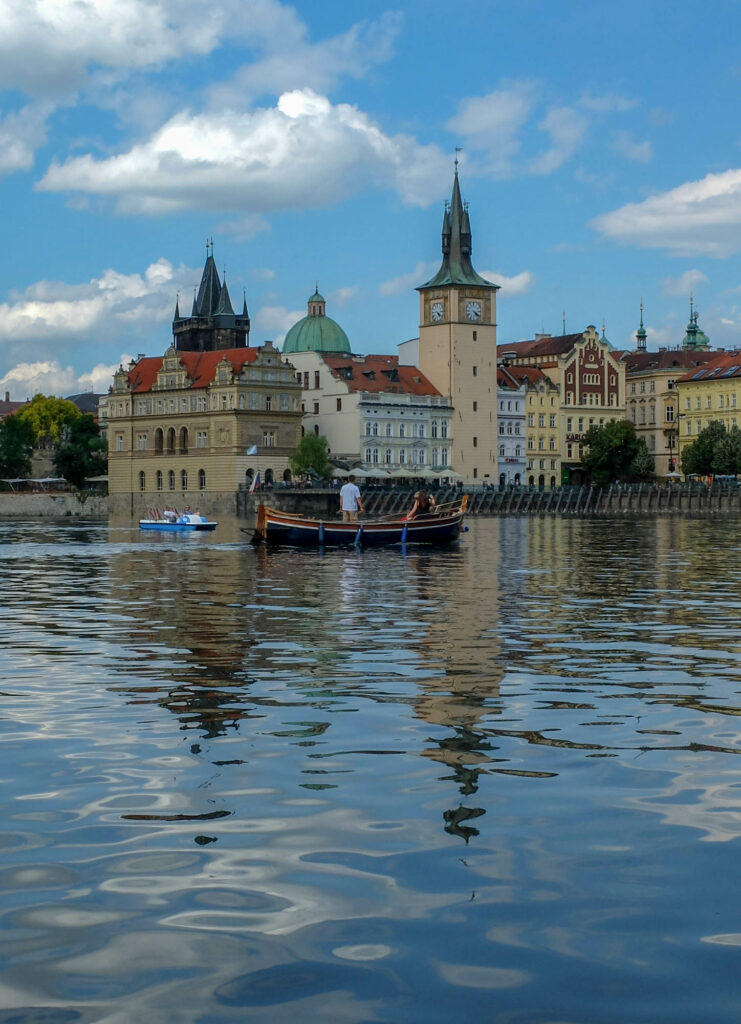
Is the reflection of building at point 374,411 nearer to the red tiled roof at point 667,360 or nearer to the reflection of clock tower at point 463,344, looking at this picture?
the reflection of clock tower at point 463,344

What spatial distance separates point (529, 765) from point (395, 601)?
16724 millimetres

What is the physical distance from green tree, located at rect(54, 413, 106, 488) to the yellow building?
61731mm

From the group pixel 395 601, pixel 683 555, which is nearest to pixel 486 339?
pixel 683 555

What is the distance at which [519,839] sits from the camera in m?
8.50

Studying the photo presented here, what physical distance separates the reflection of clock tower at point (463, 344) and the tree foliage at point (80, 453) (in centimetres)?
3664

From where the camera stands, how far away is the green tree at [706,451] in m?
146

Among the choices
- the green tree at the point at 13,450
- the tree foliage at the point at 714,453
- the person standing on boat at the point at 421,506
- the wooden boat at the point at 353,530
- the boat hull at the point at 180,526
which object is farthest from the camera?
the green tree at the point at 13,450

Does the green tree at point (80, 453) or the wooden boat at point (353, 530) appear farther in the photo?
the green tree at point (80, 453)

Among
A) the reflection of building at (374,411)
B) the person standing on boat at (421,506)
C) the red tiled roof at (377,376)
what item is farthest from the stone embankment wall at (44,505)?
the person standing on boat at (421,506)

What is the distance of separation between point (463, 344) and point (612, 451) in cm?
1786

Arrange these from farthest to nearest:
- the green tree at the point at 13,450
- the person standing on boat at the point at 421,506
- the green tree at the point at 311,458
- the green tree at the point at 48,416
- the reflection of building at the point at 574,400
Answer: the green tree at the point at 48,416 → the green tree at the point at 13,450 → the reflection of building at the point at 574,400 → the green tree at the point at 311,458 → the person standing on boat at the point at 421,506

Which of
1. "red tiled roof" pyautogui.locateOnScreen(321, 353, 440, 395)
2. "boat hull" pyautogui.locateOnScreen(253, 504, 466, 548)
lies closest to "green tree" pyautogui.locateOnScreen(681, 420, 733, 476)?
"red tiled roof" pyautogui.locateOnScreen(321, 353, 440, 395)

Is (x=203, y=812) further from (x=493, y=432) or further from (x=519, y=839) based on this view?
(x=493, y=432)

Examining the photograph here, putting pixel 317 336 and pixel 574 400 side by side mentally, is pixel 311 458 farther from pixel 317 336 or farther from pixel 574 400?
pixel 574 400
